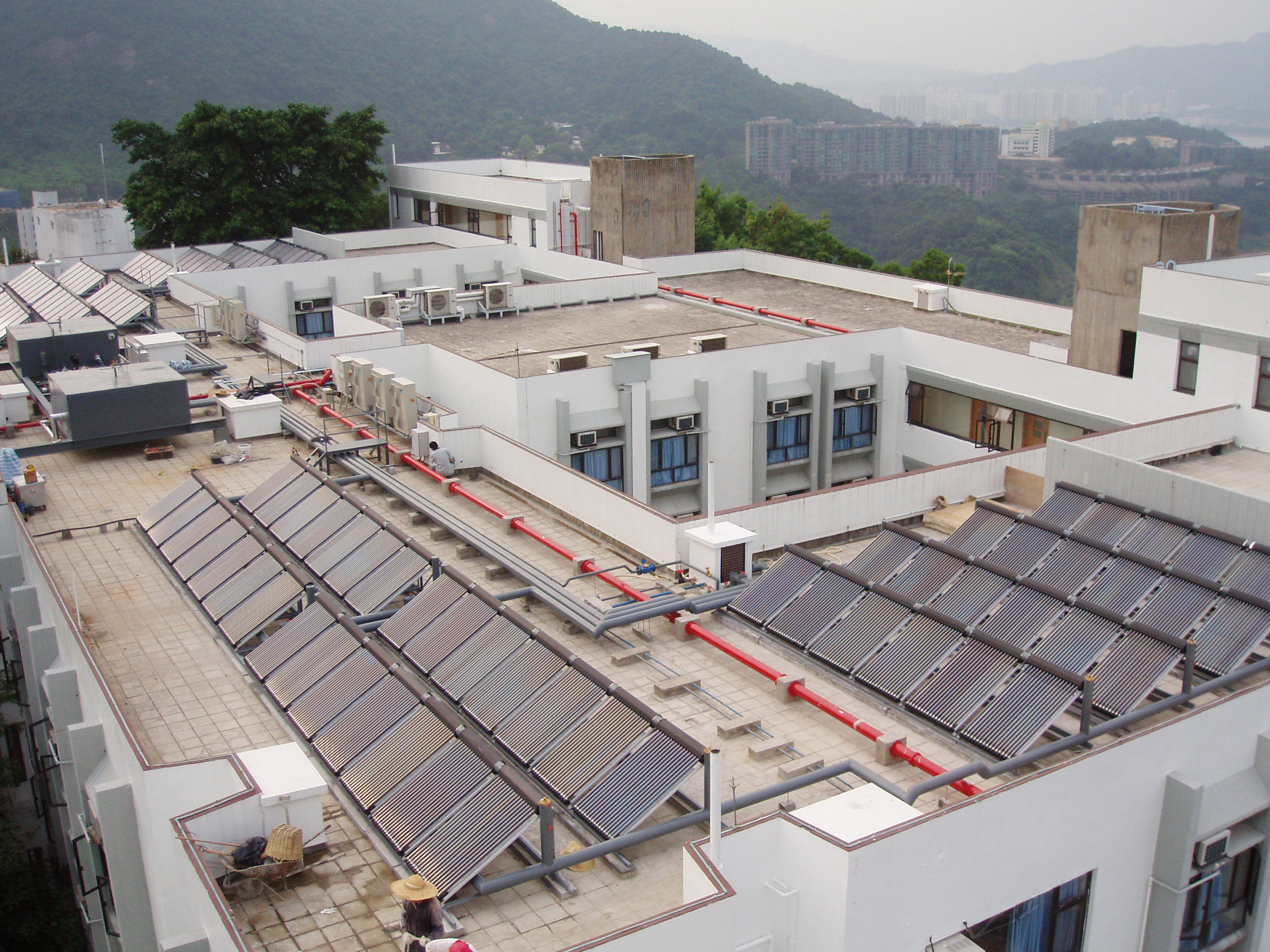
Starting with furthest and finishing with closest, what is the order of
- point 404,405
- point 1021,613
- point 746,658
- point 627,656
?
point 404,405, point 627,656, point 746,658, point 1021,613

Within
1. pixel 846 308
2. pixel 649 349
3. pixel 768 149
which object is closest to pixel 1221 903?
pixel 649 349

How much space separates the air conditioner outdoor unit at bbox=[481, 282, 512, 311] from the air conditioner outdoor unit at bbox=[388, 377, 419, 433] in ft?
51.0

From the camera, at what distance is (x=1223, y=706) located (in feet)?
43.4

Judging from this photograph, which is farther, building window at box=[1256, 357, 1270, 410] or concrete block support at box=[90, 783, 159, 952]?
building window at box=[1256, 357, 1270, 410]

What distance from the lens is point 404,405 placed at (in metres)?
26.1

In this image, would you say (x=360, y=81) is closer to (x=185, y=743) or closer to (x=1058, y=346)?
(x=1058, y=346)

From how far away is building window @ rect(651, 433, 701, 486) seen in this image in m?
33.3

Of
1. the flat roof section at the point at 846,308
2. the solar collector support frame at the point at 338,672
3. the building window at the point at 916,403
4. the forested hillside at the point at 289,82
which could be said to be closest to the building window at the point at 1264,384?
the flat roof section at the point at 846,308

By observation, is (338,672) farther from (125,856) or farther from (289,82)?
(289,82)

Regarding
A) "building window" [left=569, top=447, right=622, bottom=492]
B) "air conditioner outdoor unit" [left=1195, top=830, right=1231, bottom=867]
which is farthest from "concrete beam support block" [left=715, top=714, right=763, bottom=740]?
"building window" [left=569, top=447, right=622, bottom=492]

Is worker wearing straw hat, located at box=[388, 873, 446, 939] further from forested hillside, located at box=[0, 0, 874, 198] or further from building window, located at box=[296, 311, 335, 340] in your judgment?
forested hillside, located at box=[0, 0, 874, 198]

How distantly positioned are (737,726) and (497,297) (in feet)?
98.4

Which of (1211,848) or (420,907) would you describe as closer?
(420,907)

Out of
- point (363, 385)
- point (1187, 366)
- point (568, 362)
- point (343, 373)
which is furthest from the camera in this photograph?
point (568, 362)
